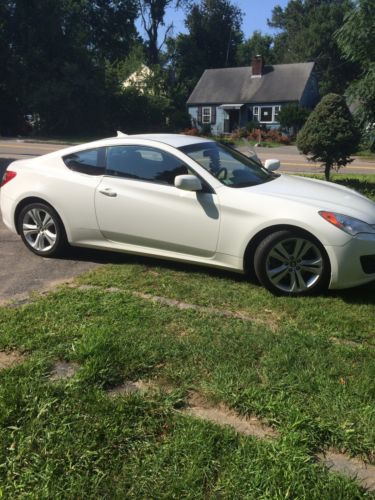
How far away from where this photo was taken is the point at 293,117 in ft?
120

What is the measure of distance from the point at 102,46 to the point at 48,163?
4941cm

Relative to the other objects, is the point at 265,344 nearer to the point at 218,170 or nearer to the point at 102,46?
the point at 218,170

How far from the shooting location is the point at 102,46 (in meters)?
50.2

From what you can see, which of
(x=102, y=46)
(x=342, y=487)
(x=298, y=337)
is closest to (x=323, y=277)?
(x=298, y=337)

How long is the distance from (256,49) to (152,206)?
250 ft

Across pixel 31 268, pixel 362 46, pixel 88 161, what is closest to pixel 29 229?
pixel 31 268

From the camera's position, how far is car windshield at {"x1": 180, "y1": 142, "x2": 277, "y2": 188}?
4.84 metres

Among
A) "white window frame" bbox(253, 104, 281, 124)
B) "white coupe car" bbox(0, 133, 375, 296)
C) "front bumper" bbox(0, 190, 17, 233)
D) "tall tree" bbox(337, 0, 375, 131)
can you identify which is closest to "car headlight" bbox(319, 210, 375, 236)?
"white coupe car" bbox(0, 133, 375, 296)

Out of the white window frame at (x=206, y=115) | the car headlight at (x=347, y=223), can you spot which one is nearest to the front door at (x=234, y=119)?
the white window frame at (x=206, y=115)

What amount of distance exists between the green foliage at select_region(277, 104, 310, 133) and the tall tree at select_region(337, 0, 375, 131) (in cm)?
2622

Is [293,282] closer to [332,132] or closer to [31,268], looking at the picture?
[31,268]

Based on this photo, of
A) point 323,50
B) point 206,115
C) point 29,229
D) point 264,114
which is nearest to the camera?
point 29,229

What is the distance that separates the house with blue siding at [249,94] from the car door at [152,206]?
3829 cm

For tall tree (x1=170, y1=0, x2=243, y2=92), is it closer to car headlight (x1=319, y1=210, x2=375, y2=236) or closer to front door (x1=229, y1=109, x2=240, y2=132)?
front door (x1=229, y1=109, x2=240, y2=132)
